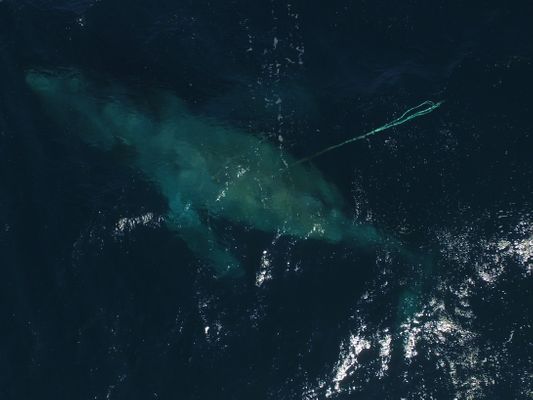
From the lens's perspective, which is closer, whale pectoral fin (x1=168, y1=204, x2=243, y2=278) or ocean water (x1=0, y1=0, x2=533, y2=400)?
ocean water (x1=0, y1=0, x2=533, y2=400)

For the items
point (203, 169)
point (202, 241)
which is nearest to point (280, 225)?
point (202, 241)

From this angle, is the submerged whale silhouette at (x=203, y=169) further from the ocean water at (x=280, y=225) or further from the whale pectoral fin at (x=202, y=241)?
the ocean water at (x=280, y=225)

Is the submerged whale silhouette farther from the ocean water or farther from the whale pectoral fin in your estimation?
the ocean water

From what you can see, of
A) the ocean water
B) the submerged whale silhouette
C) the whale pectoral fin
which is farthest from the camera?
the submerged whale silhouette

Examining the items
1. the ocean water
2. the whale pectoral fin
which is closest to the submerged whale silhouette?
the whale pectoral fin

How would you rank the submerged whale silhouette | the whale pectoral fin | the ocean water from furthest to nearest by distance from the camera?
the submerged whale silhouette < the whale pectoral fin < the ocean water

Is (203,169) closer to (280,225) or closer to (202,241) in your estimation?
(202,241)

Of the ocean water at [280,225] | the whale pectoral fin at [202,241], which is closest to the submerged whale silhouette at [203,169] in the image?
the whale pectoral fin at [202,241]

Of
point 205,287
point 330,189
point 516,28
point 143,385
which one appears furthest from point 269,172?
point 516,28
